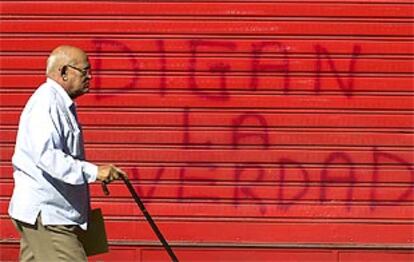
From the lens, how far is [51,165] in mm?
4750

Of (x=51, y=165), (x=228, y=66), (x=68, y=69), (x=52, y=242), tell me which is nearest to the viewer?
(x=51, y=165)

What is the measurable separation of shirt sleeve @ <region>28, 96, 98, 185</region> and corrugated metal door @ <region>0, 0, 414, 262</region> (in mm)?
2038

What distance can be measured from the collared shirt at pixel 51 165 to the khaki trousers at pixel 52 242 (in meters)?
0.04

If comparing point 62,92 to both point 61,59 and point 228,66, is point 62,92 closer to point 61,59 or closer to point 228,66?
point 61,59

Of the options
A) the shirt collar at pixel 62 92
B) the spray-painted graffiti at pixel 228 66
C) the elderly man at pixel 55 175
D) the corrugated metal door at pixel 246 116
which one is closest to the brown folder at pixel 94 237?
the elderly man at pixel 55 175

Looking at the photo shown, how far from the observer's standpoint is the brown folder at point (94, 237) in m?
5.23

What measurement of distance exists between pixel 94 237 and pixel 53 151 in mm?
668

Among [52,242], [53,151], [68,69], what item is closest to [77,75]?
[68,69]

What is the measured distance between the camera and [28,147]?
490 cm

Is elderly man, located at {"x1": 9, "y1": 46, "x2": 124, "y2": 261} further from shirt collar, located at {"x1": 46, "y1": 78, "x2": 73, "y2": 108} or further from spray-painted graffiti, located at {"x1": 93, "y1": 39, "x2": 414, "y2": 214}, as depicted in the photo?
spray-painted graffiti, located at {"x1": 93, "y1": 39, "x2": 414, "y2": 214}

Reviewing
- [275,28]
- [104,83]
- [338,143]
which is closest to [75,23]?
[104,83]

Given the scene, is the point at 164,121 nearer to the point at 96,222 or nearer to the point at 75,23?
the point at 75,23

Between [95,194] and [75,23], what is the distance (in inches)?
45.1

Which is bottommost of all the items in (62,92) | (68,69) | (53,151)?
(53,151)
